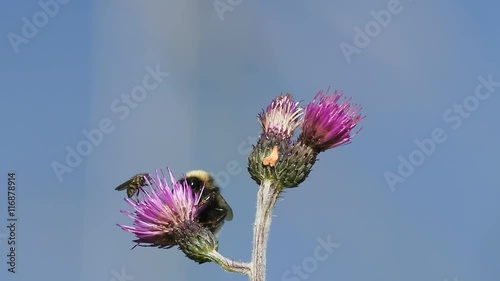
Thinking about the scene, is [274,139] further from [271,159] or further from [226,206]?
[226,206]

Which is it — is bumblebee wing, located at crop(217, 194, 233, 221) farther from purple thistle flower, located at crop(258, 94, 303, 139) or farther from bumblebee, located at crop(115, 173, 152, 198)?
purple thistle flower, located at crop(258, 94, 303, 139)

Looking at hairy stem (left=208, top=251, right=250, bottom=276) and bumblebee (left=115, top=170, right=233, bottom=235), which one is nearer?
hairy stem (left=208, top=251, right=250, bottom=276)

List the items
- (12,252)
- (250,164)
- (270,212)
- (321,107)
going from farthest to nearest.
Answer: (12,252) → (321,107) → (250,164) → (270,212)

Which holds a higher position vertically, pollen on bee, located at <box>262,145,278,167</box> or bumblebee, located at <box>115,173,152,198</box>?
bumblebee, located at <box>115,173,152,198</box>

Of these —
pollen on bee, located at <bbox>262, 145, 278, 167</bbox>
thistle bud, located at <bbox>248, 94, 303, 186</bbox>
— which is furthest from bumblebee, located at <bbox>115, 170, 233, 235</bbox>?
pollen on bee, located at <bbox>262, 145, 278, 167</bbox>

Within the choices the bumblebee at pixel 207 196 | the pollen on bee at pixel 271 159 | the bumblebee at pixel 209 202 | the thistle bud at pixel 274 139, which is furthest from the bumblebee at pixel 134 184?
the pollen on bee at pixel 271 159

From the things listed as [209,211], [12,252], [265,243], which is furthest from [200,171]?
[12,252]

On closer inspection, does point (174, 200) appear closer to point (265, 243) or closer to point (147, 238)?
point (147, 238)
